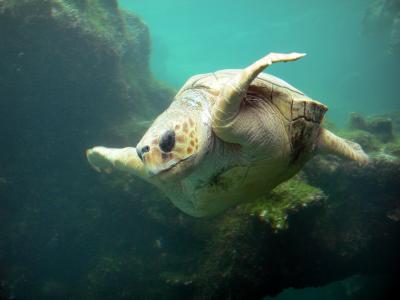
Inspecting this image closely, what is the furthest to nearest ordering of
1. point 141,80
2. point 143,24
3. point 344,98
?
point 344,98 < point 143,24 < point 141,80

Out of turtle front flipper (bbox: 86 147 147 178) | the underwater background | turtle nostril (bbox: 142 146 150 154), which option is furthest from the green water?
turtle nostril (bbox: 142 146 150 154)

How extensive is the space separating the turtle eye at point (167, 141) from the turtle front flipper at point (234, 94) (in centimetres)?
39

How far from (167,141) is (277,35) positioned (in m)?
63.1

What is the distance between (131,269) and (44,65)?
4979 mm

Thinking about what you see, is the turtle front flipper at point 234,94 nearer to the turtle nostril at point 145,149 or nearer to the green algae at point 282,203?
the turtle nostril at point 145,149

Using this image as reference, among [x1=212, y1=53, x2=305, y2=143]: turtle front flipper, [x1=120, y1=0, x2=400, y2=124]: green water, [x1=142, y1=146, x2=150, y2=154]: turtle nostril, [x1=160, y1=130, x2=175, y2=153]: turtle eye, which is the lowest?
[x1=120, y1=0, x2=400, y2=124]: green water

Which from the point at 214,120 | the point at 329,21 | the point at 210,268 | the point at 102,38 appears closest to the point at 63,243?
the point at 210,268

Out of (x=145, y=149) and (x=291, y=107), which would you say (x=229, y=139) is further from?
(x=291, y=107)

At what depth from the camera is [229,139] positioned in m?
2.43

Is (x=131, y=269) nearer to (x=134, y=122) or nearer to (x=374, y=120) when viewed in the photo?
(x=134, y=122)

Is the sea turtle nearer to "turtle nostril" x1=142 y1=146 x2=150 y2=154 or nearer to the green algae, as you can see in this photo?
"turtle nostril" x1=142 y1=146 x2=150 y2=154

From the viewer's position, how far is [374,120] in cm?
936

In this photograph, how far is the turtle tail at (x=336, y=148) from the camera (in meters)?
3.70

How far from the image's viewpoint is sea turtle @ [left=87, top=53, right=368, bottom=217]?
223 cm
